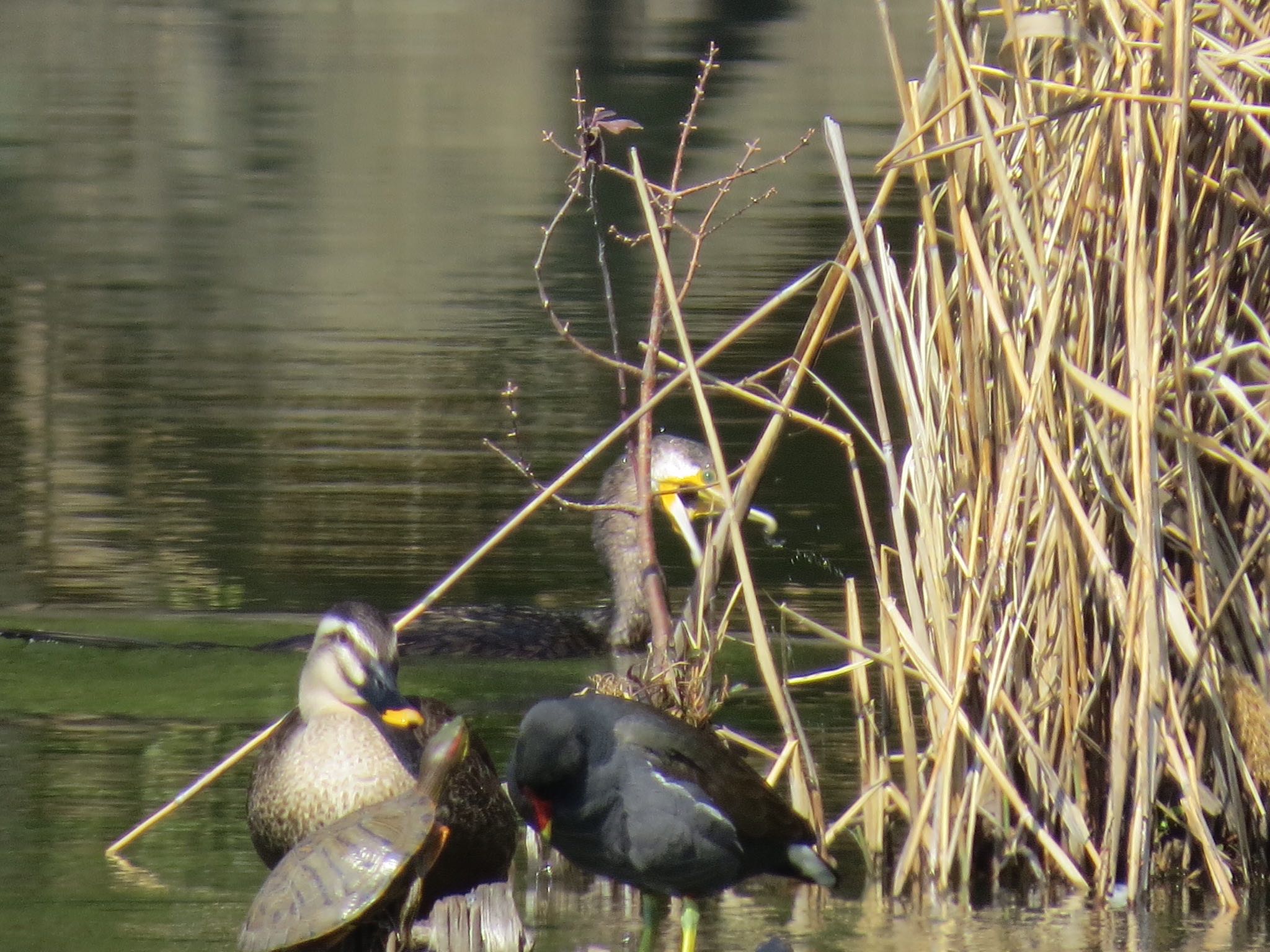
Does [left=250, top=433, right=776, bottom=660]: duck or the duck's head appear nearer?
the duck's head

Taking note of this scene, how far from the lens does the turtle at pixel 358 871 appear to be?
447 centimetres

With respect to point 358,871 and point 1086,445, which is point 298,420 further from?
point 358,871

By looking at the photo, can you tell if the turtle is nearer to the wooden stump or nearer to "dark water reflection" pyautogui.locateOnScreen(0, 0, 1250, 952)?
the wooden stump

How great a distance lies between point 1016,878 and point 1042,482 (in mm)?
956

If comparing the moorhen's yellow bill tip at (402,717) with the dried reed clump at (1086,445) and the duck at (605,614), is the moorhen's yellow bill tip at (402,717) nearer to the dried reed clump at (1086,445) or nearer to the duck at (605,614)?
the dried reed clump at (1086,445)

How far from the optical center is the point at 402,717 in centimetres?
509

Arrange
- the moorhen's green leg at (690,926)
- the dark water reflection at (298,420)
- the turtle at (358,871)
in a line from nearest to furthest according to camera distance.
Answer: the turtle at (358,871) < the moorhen's green leg at (690,926) < the dark water reflection at (298,420)

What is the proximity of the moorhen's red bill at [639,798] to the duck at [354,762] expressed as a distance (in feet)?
1.11

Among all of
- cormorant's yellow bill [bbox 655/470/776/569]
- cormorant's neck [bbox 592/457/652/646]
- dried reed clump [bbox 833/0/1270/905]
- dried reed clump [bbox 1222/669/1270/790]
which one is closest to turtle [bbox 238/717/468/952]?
dried reed clump [bbox 833/0/1270/905]

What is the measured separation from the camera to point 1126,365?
5.25m

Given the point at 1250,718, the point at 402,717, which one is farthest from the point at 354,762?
the point at 1250,718

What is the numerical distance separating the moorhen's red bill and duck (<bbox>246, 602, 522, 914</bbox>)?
0.34m

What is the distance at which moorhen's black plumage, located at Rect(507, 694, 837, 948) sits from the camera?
15.3 feet

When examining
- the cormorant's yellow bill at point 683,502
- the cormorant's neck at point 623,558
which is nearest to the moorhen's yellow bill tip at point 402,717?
the cormorant's yellow bill at point 683,502
